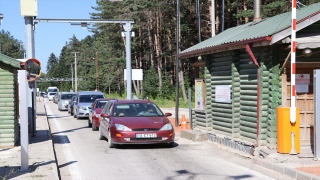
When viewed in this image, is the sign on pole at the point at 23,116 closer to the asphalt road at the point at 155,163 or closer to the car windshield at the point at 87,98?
the asphalt road at the point at 155,163

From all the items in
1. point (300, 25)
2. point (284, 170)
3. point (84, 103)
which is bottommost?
point (284, 170)

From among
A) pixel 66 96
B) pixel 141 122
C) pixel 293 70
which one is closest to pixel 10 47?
pixel 66 96

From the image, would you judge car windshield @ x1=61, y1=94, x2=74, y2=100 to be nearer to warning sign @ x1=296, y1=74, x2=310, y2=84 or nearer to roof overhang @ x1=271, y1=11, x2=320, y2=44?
warning sign @ x1=296, y1=74, x2=310, y2=84

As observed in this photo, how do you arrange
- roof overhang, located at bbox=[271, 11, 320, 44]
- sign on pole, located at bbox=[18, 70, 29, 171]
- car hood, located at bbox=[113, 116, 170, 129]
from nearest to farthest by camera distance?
sign on pole, located at bbox=[18, 70, 29, 171]
roof overhang, located at bbox=[271, 11, 320, 44]
car hood, located at bbox=[113, 116, 170, 129]

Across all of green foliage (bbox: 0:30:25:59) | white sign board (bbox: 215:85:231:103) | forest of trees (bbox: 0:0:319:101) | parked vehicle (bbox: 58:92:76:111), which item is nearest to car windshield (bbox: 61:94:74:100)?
parked vehicle (bbox: 58:92:76:111)

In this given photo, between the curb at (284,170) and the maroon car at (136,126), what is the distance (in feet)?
10.4

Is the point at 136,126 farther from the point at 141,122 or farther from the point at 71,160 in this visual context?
the point at 71,160

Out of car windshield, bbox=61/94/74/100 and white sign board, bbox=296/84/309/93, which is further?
car windshield, bbox=61/94/74/100

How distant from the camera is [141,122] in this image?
45.1 feet

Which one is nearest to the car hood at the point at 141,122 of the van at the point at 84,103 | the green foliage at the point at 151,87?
the van at the point at 84,103

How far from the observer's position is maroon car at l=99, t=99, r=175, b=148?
1345 centimetres

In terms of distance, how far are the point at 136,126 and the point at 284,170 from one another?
509 centimetres

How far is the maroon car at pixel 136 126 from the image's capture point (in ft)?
44.1

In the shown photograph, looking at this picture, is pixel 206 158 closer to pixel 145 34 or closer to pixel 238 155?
pixel 238 155
